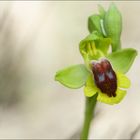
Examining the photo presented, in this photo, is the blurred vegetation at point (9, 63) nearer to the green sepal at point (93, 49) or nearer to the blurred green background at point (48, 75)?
the blurred green background at point (48, 75)

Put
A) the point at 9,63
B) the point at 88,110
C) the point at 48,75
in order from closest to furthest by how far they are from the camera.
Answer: the point at 88,110 → the point at 9,63 → the point at 48,75

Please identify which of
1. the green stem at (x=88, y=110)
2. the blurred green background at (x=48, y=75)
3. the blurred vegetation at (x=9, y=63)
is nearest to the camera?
the green stem at (x=88, y=110)

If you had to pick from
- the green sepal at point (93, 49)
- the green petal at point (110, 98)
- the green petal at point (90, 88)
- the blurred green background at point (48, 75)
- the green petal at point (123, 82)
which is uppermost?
the green sepal at point (93, 49)

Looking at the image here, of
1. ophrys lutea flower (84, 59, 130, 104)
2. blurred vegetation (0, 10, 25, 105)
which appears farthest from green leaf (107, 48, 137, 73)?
blurred vegetation (0, 10, 25, 105)

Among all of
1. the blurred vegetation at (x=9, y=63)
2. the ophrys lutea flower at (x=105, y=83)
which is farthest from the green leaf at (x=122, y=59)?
the blurred vegetation at (x=9, y=63)

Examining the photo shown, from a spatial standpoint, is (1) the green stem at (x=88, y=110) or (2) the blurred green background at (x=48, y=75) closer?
(1) the green stem at (x=88, y=110)

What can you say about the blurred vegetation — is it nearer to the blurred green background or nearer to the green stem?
the blurred green background

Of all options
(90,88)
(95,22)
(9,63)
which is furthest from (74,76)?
(9,63)

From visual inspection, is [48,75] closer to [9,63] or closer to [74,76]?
[9,63]
